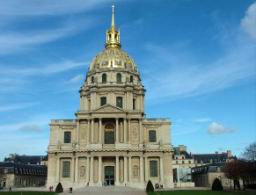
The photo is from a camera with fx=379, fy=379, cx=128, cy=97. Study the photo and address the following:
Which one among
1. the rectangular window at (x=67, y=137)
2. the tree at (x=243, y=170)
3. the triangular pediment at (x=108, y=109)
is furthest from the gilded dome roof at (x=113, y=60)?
Result: the tree at (x=243, y=170)

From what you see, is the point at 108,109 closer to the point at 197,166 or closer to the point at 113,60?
the point at 113,60

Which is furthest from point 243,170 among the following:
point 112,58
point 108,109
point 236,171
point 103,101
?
point 112,58

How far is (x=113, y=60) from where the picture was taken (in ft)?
259

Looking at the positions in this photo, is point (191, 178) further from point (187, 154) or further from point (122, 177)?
point (122, 177)

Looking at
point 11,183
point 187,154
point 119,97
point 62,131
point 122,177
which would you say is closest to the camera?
point 122,177

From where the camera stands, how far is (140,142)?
67625 mm

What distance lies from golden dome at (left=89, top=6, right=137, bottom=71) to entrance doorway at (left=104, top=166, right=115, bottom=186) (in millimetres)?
21657

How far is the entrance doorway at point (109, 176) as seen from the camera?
66.2 meters

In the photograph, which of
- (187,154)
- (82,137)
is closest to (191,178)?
(187,154)

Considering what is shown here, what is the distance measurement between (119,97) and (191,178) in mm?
39862

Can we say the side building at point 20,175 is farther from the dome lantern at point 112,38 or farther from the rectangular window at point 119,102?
the dome lantern at point 112,38

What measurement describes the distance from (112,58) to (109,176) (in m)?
25.4

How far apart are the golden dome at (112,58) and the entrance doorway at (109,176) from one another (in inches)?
853

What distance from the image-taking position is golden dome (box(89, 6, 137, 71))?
78562 millimetres
